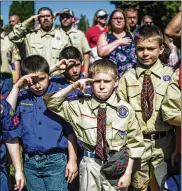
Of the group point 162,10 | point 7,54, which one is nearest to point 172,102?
point 7,54

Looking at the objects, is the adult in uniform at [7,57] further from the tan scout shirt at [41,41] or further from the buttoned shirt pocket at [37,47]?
the buttoned shirt pocket at [37,47]

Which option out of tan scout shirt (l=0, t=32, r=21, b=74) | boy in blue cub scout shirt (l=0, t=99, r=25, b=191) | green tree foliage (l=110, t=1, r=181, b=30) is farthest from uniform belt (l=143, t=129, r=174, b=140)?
green tree foliage (l=110, t=1, r=181, b=30)

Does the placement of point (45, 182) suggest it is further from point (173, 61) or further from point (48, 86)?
point (173, 61)

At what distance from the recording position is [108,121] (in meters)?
3.40

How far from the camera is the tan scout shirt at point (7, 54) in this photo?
6.86 meters

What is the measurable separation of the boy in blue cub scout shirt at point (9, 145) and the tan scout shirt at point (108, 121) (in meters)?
0.34

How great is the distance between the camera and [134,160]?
3557 millimetres

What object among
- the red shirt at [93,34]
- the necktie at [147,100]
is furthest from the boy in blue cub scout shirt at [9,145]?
the red shirt at [93,34]

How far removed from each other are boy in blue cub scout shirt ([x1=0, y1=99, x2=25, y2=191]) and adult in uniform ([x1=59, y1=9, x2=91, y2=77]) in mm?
2953

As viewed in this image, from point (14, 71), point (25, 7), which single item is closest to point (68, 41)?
point (14, 71)

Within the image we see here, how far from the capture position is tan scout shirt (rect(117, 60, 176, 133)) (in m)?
3.64

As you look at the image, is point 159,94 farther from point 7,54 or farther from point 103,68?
point 7,54

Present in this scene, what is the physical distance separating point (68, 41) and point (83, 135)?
3093 millimetres

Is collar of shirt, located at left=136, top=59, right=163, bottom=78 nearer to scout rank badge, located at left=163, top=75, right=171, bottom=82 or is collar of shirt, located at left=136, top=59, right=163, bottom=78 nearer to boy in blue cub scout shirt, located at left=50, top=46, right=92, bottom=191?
scout rank badge, located at left=163, top=75, right=171, bottom=82
